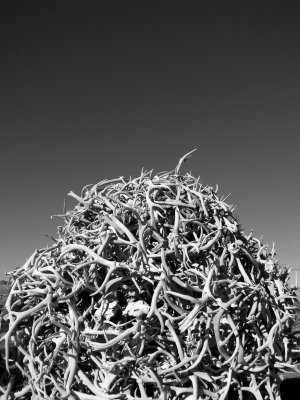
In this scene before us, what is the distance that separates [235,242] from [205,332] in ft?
1.74

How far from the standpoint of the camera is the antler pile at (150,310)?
84.5 inches

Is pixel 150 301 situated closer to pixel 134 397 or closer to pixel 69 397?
pixel 134 397

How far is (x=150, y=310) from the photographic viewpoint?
2.11 m

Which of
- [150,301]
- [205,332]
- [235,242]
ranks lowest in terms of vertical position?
[205,332]

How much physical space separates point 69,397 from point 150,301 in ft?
1.94

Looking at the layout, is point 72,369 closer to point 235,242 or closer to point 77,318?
point 77,318

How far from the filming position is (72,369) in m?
2.16

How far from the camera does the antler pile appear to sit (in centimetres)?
215

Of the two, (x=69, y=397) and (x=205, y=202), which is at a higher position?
(x=205, y=202)

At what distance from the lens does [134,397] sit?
7.02ft

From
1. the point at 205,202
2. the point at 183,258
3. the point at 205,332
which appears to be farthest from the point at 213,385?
the point at 205,202

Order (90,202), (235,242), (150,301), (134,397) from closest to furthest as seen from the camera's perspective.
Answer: (134,397) < (150,301) < (235,242) < (90,202)

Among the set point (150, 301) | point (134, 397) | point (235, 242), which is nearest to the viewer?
point (134, 397)

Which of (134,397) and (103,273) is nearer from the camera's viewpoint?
(134,397)
